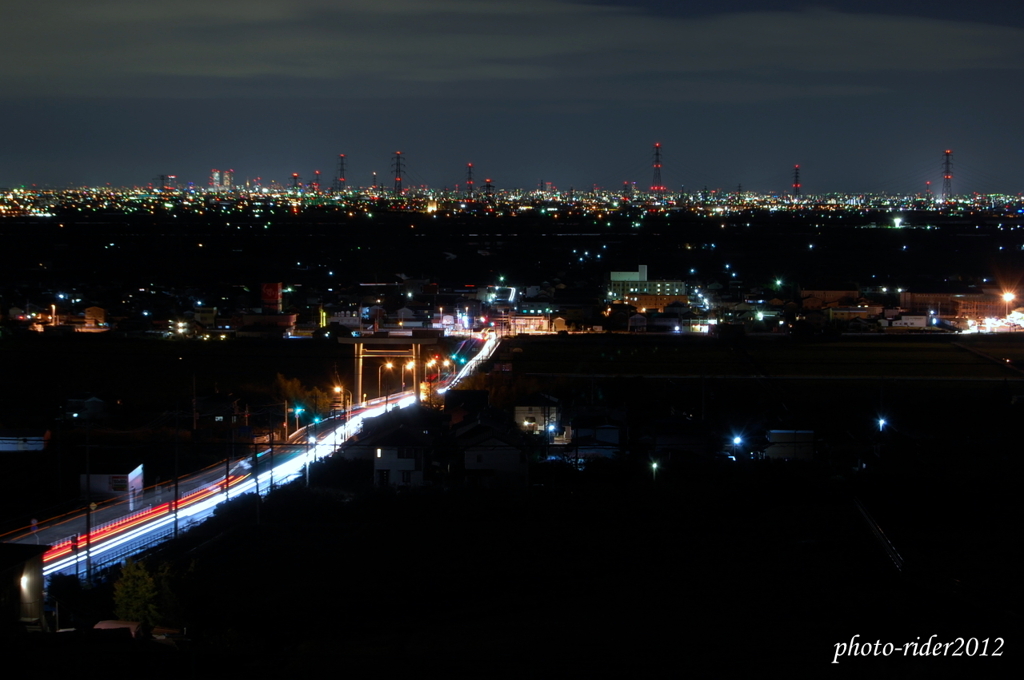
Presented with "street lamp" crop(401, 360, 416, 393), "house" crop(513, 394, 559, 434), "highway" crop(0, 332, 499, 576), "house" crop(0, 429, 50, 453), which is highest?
"street lamp" crop(401, 360, 416, 393)

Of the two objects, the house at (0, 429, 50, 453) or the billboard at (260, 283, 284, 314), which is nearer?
the house at (0, 429, 50, 453)

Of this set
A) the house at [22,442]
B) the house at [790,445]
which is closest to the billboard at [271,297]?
the house at [22,442]

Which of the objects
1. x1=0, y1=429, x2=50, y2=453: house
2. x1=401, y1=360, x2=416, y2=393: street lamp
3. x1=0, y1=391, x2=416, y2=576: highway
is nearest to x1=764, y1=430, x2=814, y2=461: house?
x1=0, y1=391, x2=416, y2=576: highway

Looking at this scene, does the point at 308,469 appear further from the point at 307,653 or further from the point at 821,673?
the point at 821,673

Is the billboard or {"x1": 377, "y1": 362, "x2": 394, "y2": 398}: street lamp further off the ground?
the billboard

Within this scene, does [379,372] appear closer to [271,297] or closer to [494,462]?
[494,462]

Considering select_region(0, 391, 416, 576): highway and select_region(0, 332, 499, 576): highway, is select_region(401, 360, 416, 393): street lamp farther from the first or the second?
select_region(0, 391, 416, 576): highway

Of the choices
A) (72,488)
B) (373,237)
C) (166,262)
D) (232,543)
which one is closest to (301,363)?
(72,488)

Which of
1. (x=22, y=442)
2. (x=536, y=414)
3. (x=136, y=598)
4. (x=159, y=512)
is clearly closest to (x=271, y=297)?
(x=22, y=442)

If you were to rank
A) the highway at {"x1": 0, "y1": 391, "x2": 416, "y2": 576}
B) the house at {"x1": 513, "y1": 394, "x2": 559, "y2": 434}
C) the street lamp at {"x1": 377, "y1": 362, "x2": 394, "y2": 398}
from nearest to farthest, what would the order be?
the highway at {"x1": 0, "y1": 391, "x2": 416, "y2": 576}, the house at {"x1": 513, "y1": 394, "x2": 559, "y2": 434}, the street lamp at {"x1": 377, "y1": 362, "x2": 394, "y2": 398}
